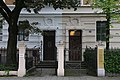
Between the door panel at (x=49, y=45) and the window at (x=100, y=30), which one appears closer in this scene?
the window at (x=100, y=30)

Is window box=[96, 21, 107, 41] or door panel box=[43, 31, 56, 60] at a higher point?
window box=[96, 21, 107, 41]

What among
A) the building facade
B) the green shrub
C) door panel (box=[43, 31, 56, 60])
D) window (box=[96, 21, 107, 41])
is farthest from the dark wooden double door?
the green shrub

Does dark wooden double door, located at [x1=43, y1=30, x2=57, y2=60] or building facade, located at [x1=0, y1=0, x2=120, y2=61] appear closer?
building facade, located at [x1=0, y1=0, x2=120, y2=61]

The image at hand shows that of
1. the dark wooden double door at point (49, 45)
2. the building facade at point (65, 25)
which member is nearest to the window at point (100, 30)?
the building facade at point (65, 25)

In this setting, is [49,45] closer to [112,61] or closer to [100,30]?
[100,30]

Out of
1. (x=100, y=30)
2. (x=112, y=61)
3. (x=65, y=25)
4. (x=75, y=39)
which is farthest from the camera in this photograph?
(x=75, y=39)

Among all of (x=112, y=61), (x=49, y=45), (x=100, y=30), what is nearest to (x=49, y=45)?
(x=49, y=45)

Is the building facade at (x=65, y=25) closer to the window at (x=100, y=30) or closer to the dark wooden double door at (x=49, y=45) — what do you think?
the window at (x=100, y=30)

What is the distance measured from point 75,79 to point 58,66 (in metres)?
2.32

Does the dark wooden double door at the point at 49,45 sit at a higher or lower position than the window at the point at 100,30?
lower

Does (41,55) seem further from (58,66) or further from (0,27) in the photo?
(58,66)

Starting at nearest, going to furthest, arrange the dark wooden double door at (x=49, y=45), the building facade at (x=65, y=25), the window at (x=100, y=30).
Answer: the building facade at (x=65, y=25) < the window at (x=100, y=30) < the dark wooden double door at (x=49, y=45)

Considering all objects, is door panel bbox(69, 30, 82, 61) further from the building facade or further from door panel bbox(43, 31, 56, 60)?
door panel bbox(43, 31, 56, 60)

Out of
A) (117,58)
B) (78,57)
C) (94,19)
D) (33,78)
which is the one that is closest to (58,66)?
(33,78)
